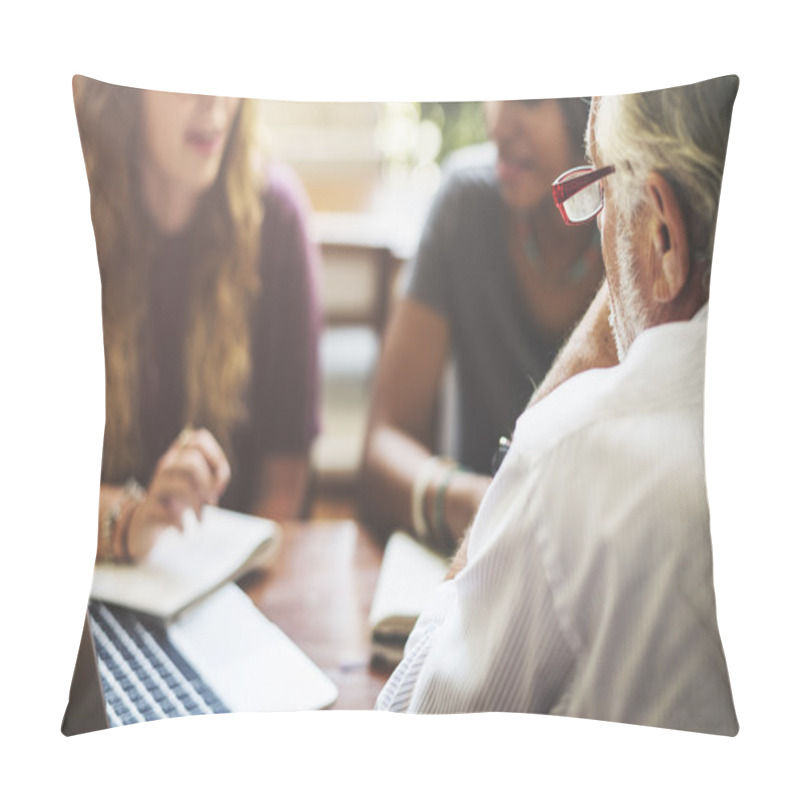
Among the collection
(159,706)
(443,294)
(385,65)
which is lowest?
(159,706)

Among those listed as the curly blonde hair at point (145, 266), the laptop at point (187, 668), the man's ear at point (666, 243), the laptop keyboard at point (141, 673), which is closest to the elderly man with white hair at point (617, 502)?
the man's ear at point (666, 243)

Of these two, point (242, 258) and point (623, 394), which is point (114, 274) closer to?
point (242, 258)

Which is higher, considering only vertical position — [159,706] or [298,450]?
[298,450]

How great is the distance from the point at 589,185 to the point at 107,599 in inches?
28.0

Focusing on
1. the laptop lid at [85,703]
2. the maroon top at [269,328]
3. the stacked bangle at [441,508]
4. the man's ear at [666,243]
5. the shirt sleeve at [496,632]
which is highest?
the man's ear at [666,243]

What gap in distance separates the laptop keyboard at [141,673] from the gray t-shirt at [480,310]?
15.4 inches

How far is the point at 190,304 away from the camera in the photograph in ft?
3.51

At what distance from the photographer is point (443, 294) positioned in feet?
3.62

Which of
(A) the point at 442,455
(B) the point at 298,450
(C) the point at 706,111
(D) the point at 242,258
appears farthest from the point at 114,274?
(C) the point at 706,111

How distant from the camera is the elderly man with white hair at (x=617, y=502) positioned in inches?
39.9

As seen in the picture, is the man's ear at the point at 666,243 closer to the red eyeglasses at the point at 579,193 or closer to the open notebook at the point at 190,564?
the red eyeglasses at the point at 579,193

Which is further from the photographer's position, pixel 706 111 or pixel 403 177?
pixel 403 177

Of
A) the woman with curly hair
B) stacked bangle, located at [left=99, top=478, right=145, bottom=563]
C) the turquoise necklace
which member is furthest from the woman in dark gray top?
stacked bangle, located at [left=99, top=478, right=145, bottom=563]

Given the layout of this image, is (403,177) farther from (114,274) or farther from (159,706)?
(159,706)
